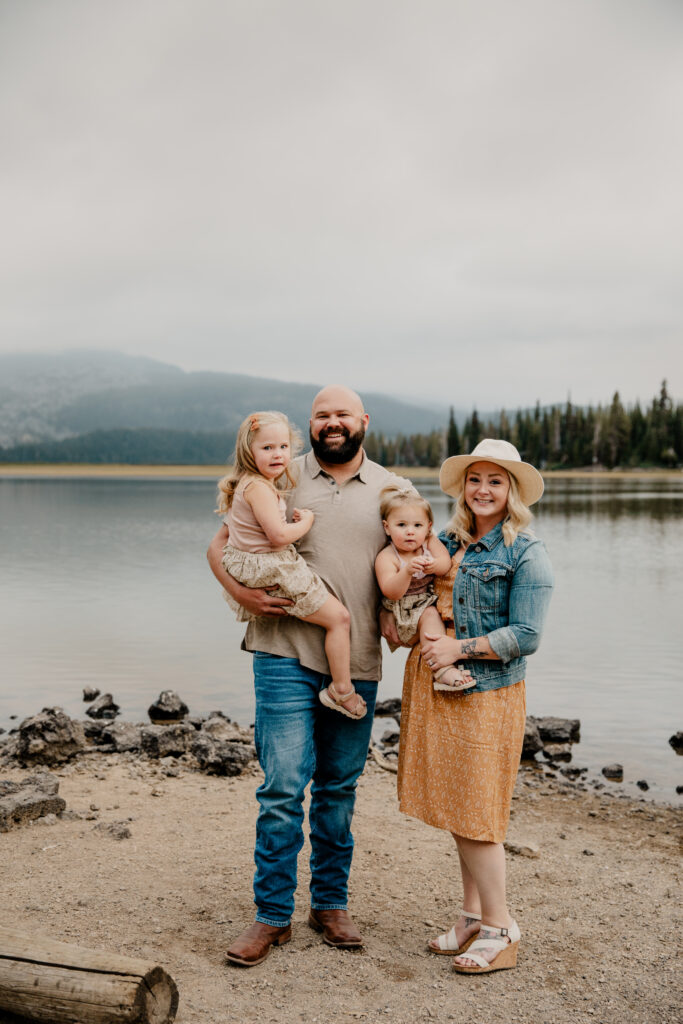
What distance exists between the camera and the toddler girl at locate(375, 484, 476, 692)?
4.34m

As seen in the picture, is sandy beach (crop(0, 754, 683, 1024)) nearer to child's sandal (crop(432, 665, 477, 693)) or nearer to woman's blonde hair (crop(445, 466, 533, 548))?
child's sandal (crop(432, 665, 477, 693))

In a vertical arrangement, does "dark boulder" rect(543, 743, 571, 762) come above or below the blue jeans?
below

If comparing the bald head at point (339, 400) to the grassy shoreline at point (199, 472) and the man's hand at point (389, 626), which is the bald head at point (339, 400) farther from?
the grassy shoreline at point (199, 472)

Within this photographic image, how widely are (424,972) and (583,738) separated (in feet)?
21.8

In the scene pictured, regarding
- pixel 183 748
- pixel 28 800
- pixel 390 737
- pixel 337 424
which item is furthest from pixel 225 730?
pixel 337 424

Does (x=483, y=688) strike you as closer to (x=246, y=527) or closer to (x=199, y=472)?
(x=246, y=527)

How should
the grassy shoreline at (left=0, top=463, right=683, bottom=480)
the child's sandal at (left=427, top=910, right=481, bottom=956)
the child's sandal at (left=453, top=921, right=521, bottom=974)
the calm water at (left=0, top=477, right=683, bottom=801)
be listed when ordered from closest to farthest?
the child's sandal at (left=453, top=921, right=521, bottom=974), the child's sandal at (left=427, top=910, right=481, bottom=956), the calm water at (left=0, top=477, right=683, bottom=801), the grassy shoreline at (left=0, top=463, right=683, bottom=480)

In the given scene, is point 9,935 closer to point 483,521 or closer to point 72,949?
point 72,949

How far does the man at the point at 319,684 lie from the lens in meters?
4.45

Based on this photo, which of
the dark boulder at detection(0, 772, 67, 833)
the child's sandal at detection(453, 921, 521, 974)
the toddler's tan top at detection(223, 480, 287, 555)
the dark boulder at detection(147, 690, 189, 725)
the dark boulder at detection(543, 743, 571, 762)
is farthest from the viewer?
the dark boulder at detection(147, 690, 189, 725)

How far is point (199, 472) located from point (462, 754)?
532 ft

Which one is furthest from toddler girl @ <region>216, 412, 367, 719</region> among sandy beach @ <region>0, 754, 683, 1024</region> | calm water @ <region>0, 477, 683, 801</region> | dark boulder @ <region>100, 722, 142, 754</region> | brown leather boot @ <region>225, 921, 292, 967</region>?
calm water @ <region>0, 477, 683, 801</region>

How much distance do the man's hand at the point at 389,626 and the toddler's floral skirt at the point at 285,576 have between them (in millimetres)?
363

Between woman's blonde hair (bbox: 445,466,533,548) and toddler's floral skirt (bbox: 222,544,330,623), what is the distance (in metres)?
0.77
